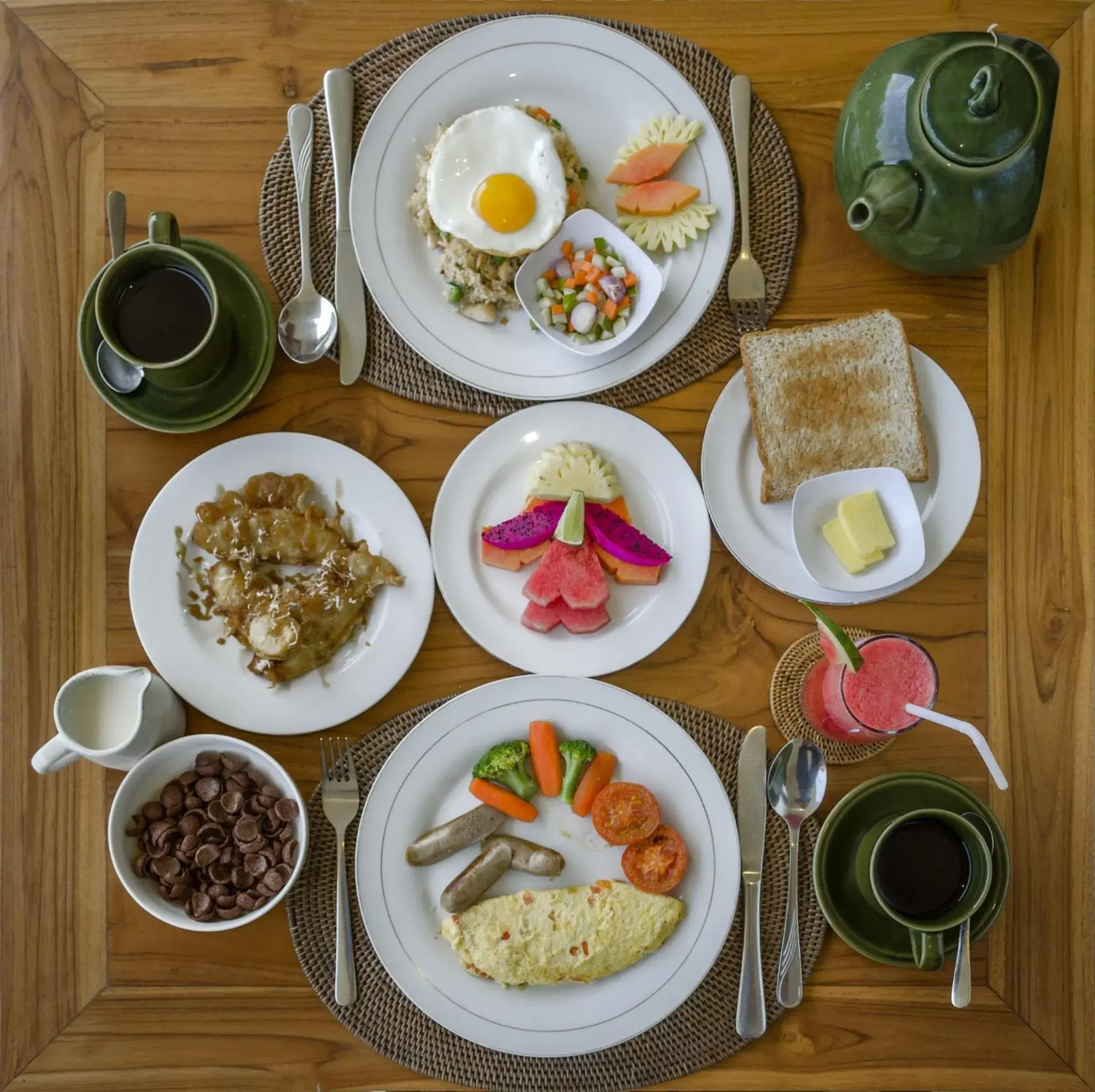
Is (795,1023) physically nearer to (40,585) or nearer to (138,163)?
(40,585)

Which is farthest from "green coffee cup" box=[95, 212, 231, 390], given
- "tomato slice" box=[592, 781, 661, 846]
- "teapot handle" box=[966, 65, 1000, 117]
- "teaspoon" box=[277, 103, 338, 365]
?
"teapot handle" box=[966, 65, 1000, 117]

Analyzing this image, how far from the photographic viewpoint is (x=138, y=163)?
1938 millimetres

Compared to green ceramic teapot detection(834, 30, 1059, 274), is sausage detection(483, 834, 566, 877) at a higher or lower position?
lower

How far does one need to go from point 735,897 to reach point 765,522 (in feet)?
2.54

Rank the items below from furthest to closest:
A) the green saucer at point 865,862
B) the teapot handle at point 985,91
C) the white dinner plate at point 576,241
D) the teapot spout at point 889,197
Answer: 1. the white dinner plate at point 576,241
2. the green saucer at point 865,862
3. the teapot spout at point 889,197
4. the teapot handle at point 985,91

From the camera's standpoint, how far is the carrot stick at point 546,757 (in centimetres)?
184

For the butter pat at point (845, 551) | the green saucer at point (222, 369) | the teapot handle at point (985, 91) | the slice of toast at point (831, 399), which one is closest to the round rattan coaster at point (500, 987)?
the butter pat at point (845, 551)

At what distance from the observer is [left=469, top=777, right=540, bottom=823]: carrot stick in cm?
184

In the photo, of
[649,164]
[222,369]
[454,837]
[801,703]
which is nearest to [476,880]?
[454,837]

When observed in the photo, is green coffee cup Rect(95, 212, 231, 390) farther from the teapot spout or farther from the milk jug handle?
the teapot spout

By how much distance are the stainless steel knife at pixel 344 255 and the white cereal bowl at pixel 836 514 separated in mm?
969

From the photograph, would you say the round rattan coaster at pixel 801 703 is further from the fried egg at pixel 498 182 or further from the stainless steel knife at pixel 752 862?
the fried egg at pixel 498 182

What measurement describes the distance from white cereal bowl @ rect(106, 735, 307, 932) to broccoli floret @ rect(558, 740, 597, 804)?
52 cm

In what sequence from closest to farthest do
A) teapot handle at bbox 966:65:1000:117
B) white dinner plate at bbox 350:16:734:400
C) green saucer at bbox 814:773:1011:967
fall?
teapot handle at bbox 966:65:1000:117, green saucer at bbox 814:773:1011:967, white dinner plate at bbox 350:16:734:400
